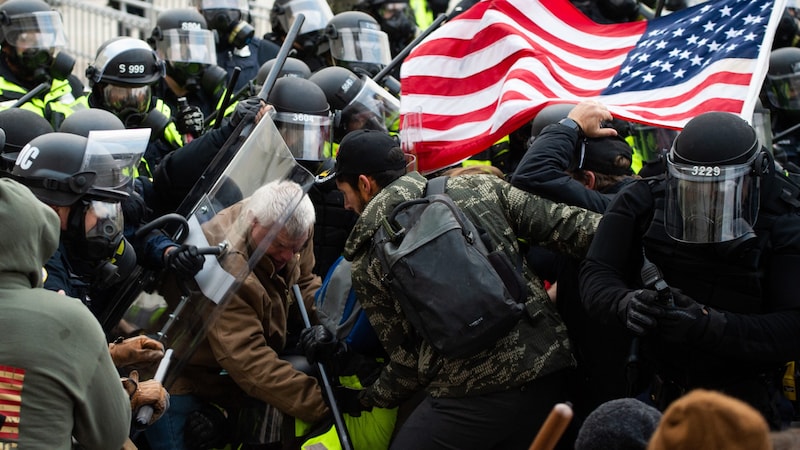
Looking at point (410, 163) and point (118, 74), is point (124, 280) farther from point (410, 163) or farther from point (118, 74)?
point (118, 74)

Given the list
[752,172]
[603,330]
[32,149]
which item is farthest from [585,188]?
[32,149]

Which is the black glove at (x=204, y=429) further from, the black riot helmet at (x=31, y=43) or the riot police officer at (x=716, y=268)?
the black riot helmet at (x=31, y=43)

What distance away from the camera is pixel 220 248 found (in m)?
4.94

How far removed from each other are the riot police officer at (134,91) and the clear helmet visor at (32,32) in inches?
26.2

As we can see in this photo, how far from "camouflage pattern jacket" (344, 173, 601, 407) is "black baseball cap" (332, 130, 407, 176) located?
146 millimetres

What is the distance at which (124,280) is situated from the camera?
522cm

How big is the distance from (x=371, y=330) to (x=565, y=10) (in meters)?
2.22

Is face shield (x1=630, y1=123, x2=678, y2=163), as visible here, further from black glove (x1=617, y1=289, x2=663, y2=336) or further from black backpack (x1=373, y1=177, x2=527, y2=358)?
black glove (x1=617, y1=289, x2=663, y2=336)

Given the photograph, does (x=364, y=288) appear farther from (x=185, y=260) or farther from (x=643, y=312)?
(x=643, y=312)

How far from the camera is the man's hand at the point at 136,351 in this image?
4.61 m

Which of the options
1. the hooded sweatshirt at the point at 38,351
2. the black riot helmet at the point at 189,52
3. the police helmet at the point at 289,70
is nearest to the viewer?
the hooded sweatshirt at the point at 38,351

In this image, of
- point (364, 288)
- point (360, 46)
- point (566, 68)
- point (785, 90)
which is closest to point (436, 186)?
point (364, 288)

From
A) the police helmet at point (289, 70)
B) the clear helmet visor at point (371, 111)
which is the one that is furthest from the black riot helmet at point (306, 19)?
the clear helmet visor at point (371, 111)

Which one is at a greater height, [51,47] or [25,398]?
[25,398]
